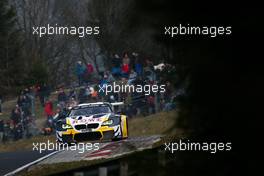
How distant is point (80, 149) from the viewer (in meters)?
15.7

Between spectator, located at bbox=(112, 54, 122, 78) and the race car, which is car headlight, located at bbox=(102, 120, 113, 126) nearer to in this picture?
the race car

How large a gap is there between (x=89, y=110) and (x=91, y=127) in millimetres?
697

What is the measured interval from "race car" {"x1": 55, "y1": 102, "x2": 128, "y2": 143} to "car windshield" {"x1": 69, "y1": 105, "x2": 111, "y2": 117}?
0.26ft

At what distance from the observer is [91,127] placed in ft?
57.3

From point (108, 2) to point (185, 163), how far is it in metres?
20.7

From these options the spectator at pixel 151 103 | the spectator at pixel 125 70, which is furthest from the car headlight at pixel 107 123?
the spectator at pixel 151 103

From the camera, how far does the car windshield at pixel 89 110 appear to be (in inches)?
704

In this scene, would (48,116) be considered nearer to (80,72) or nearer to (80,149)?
(80,72)

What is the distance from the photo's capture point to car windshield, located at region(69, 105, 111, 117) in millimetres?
17891

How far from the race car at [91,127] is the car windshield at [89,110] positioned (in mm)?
80

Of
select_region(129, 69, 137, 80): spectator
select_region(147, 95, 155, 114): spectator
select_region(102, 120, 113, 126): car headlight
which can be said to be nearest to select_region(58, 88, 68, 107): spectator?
select_region(147, 95, 155, 114): spectator

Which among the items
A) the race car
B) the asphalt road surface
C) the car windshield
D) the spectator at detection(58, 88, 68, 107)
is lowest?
the asphalt road surface

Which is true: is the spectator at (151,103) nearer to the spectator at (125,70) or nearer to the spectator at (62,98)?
the spectator at (125,70)

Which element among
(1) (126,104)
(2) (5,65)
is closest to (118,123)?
(1) (126,104)
